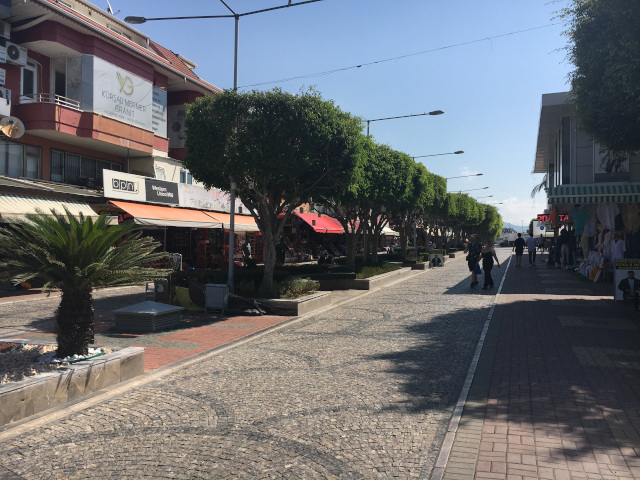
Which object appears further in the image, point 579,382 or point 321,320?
point 321,320

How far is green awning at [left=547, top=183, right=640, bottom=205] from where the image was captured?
50.7 feet

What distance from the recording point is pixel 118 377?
6.29 metres

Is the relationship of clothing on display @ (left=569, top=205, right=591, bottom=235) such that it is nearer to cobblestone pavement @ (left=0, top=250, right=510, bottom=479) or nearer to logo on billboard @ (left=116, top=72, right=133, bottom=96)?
cobblestone pavement @ (left=0, top=250, right=510, bottom=479)

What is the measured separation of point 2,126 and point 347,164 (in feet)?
38.6

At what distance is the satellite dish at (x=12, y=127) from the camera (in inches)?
671

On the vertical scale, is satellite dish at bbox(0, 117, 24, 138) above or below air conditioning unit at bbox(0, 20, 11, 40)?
below

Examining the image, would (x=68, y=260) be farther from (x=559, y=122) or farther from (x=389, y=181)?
(x=559, y=122)

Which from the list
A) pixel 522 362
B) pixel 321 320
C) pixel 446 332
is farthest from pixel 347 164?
pixel 522 362

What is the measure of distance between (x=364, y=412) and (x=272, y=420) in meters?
0.96

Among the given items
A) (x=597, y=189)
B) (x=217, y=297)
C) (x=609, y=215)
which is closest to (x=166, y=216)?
(x=217, y=297)

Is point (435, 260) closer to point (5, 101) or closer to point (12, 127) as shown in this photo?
point (12, 127)

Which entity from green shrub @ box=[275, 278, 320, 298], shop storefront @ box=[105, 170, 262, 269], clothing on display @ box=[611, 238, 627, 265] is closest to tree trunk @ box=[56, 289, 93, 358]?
green shrub @ box=[275, 278, 320, 298]

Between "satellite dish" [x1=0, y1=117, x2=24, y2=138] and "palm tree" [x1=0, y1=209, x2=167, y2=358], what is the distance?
42.5ft

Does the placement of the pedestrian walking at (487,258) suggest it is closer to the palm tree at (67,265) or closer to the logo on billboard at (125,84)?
the palm tree at (67,265)
